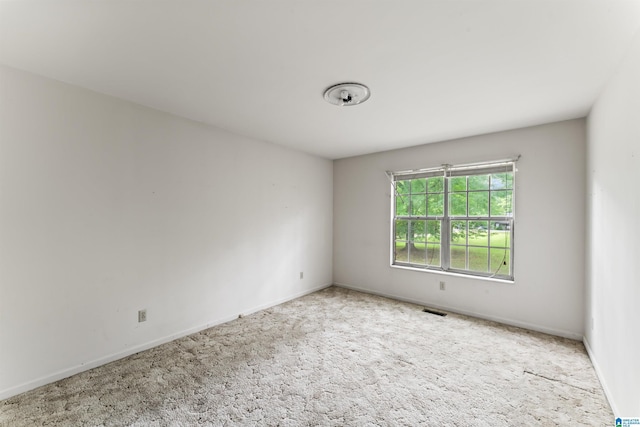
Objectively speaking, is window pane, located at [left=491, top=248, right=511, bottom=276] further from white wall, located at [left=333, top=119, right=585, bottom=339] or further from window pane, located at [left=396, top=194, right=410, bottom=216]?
window pane, located at [left=396, top=194, right=410, bottom=216]

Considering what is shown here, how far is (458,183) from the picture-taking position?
12.6 feet

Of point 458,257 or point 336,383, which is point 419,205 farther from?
point 336,383

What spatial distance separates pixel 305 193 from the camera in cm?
454

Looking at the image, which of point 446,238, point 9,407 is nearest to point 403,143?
point 446,238

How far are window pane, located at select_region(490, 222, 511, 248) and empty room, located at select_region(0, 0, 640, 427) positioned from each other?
0.02 metres

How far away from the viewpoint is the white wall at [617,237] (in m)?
1.56

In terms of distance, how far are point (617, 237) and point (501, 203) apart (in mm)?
1666

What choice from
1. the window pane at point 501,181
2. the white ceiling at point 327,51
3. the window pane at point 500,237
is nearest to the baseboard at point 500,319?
the window pane at point 500,237

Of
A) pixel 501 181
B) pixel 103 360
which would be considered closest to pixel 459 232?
pixel 501 181

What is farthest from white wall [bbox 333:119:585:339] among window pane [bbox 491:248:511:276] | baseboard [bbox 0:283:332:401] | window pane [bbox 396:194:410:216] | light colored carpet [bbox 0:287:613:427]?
baseboard [bbox 0:283:332:401]

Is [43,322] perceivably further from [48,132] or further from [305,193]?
[305,193]

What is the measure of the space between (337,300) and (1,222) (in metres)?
3.60

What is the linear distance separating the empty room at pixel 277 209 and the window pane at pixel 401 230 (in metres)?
0.44

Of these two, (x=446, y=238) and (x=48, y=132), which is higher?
(x=48, y=132)
